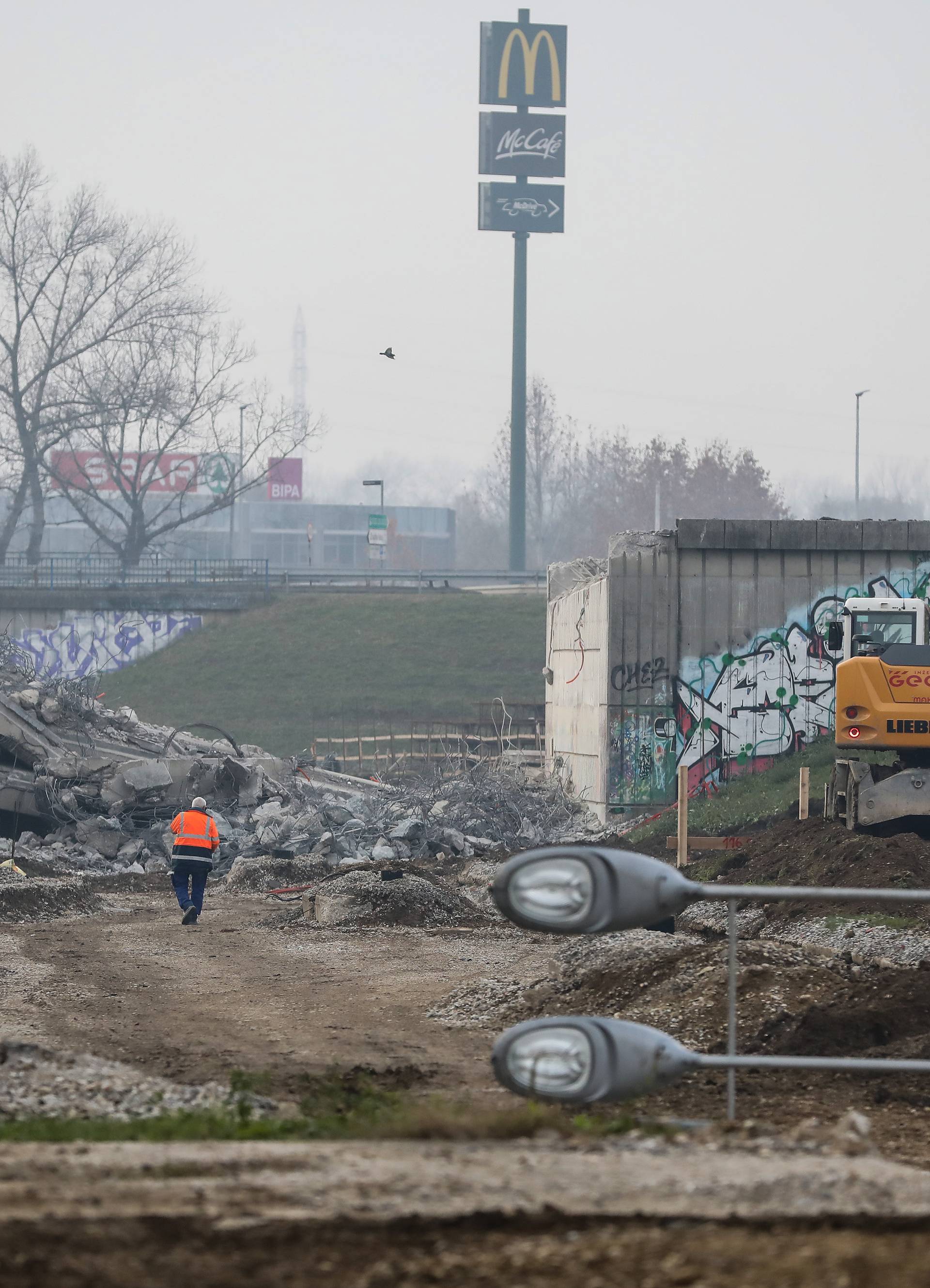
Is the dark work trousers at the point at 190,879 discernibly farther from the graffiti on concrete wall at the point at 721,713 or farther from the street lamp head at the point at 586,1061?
the street lamp head at the point at 586,1061

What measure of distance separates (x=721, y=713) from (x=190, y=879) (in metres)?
11.3

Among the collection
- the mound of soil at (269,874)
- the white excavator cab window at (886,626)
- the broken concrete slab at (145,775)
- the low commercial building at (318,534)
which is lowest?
the mound of soil at (269,874)

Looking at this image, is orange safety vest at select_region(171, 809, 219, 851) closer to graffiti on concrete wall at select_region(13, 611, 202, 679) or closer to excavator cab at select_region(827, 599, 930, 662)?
excavator cab at select_region(827, 599, 930, 662)

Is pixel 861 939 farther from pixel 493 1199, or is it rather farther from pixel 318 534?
pixel 318 534

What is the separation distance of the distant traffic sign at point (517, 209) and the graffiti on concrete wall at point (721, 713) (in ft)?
183

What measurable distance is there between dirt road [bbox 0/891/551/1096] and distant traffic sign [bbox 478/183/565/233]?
63.6 m

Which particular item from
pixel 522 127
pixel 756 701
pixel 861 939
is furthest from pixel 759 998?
pixel 522 127

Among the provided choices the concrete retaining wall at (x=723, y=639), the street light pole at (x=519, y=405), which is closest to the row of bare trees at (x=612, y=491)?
the street light pole at (x=519, y=405)

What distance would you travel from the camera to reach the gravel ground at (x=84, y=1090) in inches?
259

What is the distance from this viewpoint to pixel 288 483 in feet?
415

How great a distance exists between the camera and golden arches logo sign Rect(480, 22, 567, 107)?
7675cm

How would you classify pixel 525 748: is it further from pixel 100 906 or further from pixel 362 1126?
pixel 362 1126

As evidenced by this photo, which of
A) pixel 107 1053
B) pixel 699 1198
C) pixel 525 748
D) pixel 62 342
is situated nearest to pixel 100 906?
pixel 107 1053

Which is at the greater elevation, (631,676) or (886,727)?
(631,676)
